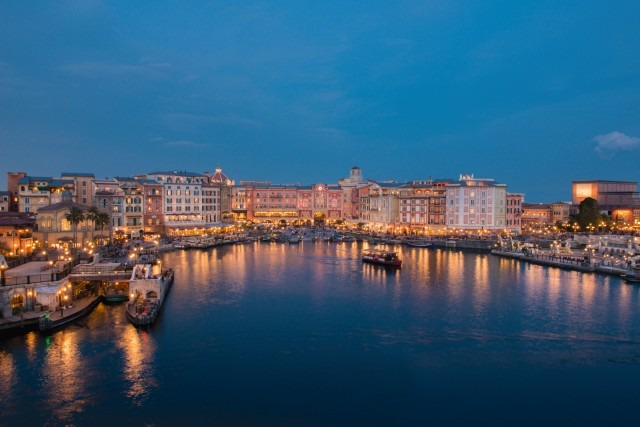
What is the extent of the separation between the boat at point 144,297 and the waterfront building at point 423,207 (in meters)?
40.5

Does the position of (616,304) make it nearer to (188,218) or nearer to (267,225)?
(188,218)

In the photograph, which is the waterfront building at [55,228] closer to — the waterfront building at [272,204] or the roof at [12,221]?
the roof at [12,221]

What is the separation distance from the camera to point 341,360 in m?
16.7

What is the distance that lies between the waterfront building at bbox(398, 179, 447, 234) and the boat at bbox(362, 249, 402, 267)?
21023 millimetres

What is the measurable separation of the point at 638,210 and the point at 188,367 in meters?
61.0

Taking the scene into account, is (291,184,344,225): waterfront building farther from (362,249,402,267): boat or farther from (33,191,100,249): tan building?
(33,191,100,249): tan building

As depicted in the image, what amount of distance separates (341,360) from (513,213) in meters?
45.6

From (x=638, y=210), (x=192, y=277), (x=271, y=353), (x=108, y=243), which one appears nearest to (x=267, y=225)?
(x=108, y=243)

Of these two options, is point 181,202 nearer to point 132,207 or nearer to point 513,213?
point 132,207

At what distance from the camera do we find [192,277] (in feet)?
104

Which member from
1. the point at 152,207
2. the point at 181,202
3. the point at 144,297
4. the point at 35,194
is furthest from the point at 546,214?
the point at 35,194

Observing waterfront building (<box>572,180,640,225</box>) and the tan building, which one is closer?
the tan building

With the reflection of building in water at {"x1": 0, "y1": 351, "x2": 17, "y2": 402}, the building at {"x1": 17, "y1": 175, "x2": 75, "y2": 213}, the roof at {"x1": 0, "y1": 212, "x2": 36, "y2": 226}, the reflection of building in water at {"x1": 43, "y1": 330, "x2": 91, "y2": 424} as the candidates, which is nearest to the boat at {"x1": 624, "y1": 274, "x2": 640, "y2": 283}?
the reflection of building in water at {"x1": 43, "y1": 330, "x2": 91, "y2": 424}

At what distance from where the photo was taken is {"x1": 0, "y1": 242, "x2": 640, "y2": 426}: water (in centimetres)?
1314
